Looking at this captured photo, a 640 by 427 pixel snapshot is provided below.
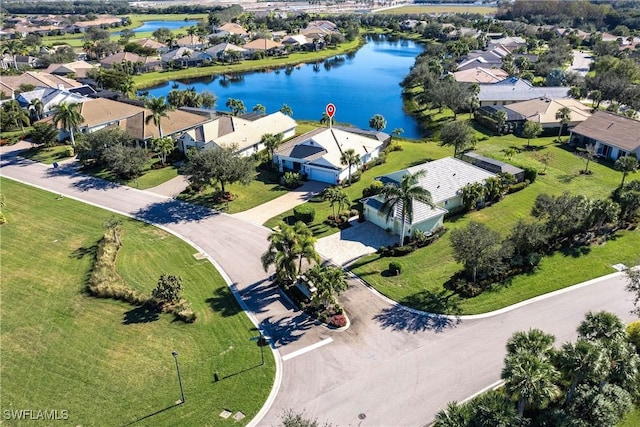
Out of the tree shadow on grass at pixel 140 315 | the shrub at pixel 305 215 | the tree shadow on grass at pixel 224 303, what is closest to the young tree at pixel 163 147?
the shrub at pixel 305 215

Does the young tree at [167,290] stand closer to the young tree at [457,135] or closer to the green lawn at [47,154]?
the green lawn at [47,154]

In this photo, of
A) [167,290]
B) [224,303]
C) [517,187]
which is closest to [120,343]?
[167,290]

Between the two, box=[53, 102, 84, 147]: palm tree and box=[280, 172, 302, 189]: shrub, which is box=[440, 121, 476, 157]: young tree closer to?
box=[280, 172, 302, 189]: shrub

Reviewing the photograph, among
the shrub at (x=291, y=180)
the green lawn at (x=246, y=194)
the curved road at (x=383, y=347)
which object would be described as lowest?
the curved road at (x=383, y=347)

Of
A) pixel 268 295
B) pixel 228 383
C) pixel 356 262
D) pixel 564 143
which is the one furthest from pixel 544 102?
pixel 228 383

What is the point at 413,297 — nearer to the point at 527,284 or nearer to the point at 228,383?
the point at 527,284

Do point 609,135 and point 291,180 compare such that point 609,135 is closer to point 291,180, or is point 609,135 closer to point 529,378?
point 291,180
